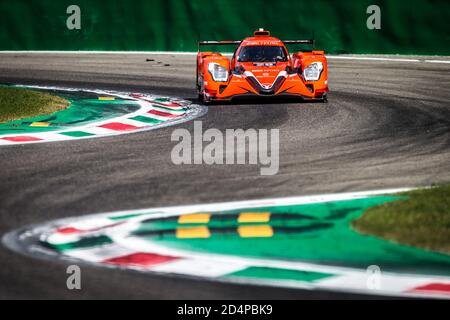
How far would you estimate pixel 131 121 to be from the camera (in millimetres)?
13898

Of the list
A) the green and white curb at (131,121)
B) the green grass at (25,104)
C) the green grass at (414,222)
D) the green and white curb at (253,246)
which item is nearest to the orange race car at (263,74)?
the green and white curb at (131,121)

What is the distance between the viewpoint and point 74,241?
7.25 m

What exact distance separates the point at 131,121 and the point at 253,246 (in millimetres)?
7034

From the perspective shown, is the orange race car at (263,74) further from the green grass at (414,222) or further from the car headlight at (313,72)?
the green grass at (414,222)

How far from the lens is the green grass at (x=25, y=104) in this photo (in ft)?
47.1

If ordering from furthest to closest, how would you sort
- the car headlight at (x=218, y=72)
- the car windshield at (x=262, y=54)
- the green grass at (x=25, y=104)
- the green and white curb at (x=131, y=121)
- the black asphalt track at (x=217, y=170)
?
the car windshield at (x=262, y=54), the car headlight at (x=218, y=72), the green grass at (x=25, y=104), the green and white curb at (x=131, y=121), the black asphalt track at (x=217, y=170)

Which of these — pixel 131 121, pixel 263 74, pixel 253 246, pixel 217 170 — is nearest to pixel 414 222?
pixel 253 246

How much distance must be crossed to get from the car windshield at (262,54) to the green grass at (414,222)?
7631mm

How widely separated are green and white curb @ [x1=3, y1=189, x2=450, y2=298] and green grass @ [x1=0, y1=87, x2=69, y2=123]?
21.2ft

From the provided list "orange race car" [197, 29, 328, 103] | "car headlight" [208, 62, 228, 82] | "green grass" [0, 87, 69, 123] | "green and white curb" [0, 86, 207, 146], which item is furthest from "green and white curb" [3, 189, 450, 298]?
"car headlight" [208, 62, 228, 82]

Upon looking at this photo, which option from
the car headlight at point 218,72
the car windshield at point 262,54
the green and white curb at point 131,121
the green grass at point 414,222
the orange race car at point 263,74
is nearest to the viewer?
the green grass at point 414,222

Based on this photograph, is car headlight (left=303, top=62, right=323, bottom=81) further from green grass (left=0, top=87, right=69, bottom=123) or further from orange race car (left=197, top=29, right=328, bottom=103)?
green grass (left=0, top=87, right=69, bottom=123)

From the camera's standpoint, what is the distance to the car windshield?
15.8 m

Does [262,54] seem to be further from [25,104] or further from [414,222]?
[414,222]
